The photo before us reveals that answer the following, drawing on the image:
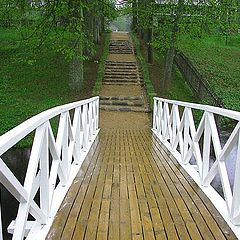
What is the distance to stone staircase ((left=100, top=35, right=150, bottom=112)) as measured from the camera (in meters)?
12.6

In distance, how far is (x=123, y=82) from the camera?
1535 cm

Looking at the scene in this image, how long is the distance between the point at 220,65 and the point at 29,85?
9963 mm

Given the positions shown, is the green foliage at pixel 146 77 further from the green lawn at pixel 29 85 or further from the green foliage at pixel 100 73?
the green lawn at pixel 29 85

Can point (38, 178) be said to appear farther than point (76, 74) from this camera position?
No

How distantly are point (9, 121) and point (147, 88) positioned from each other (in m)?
5.61

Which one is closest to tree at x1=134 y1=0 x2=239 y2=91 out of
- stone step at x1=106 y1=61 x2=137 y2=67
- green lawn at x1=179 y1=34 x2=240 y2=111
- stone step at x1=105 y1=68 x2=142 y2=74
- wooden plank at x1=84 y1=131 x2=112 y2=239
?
green lawn at x1=179 y1=34 x2=240 y2=111

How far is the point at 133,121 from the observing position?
36.7 feet

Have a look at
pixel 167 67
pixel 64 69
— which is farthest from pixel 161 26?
pixel 64 69

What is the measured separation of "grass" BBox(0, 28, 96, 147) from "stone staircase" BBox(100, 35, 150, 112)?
1518 mm

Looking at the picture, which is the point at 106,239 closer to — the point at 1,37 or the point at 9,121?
the point at 9,121

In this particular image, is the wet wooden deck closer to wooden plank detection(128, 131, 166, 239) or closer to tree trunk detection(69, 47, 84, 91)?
wooden plank detection(128, 131, 166, 239)

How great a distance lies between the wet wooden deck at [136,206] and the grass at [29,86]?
5.41m

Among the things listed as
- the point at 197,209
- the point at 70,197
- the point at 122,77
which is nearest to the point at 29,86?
the point at 122,77

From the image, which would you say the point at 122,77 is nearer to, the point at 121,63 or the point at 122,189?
the point at 121,63
